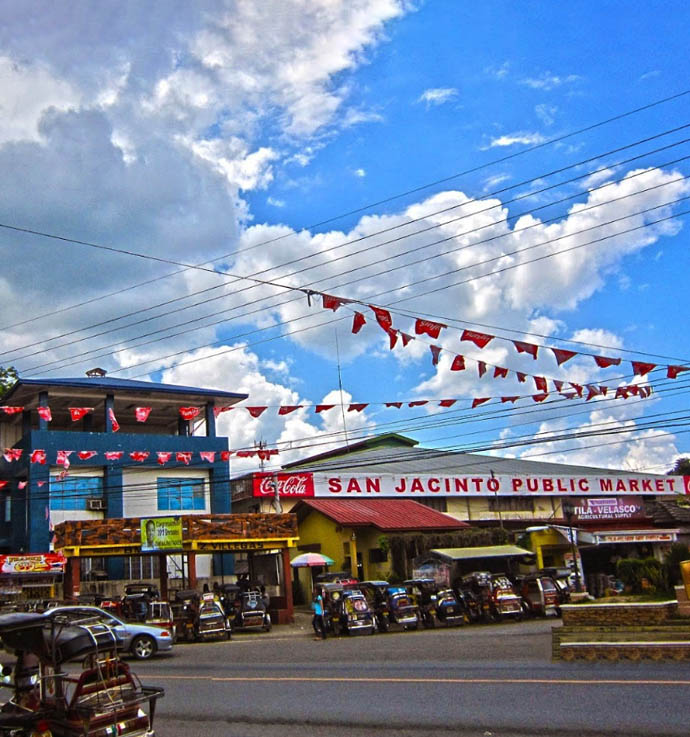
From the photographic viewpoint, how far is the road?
9.61 metres

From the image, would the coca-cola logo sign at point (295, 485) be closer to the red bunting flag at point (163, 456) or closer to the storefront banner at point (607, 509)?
the red bunting flag at point (163, 456)

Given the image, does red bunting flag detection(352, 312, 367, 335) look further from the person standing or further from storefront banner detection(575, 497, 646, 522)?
storefront banner detection(575, 497, 646, 522)

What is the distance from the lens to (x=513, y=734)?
904cm

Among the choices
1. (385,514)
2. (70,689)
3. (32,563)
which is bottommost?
(70,689)

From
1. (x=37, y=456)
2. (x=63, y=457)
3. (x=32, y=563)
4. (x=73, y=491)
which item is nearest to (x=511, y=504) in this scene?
(x=73, y=491)

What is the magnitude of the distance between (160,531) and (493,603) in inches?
466

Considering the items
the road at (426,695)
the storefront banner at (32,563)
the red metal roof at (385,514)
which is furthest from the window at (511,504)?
the road at (426,695)

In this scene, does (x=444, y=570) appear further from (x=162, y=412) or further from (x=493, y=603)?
(x=162, y=412)

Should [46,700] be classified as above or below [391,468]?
below

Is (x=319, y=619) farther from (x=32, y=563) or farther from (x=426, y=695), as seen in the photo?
(x=426, y=695)

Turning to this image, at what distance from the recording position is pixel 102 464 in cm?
3666

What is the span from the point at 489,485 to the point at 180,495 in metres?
15.9

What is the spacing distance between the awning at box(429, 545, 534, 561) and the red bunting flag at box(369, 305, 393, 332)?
12104 mm

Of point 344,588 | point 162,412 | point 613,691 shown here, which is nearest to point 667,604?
point 613,691
